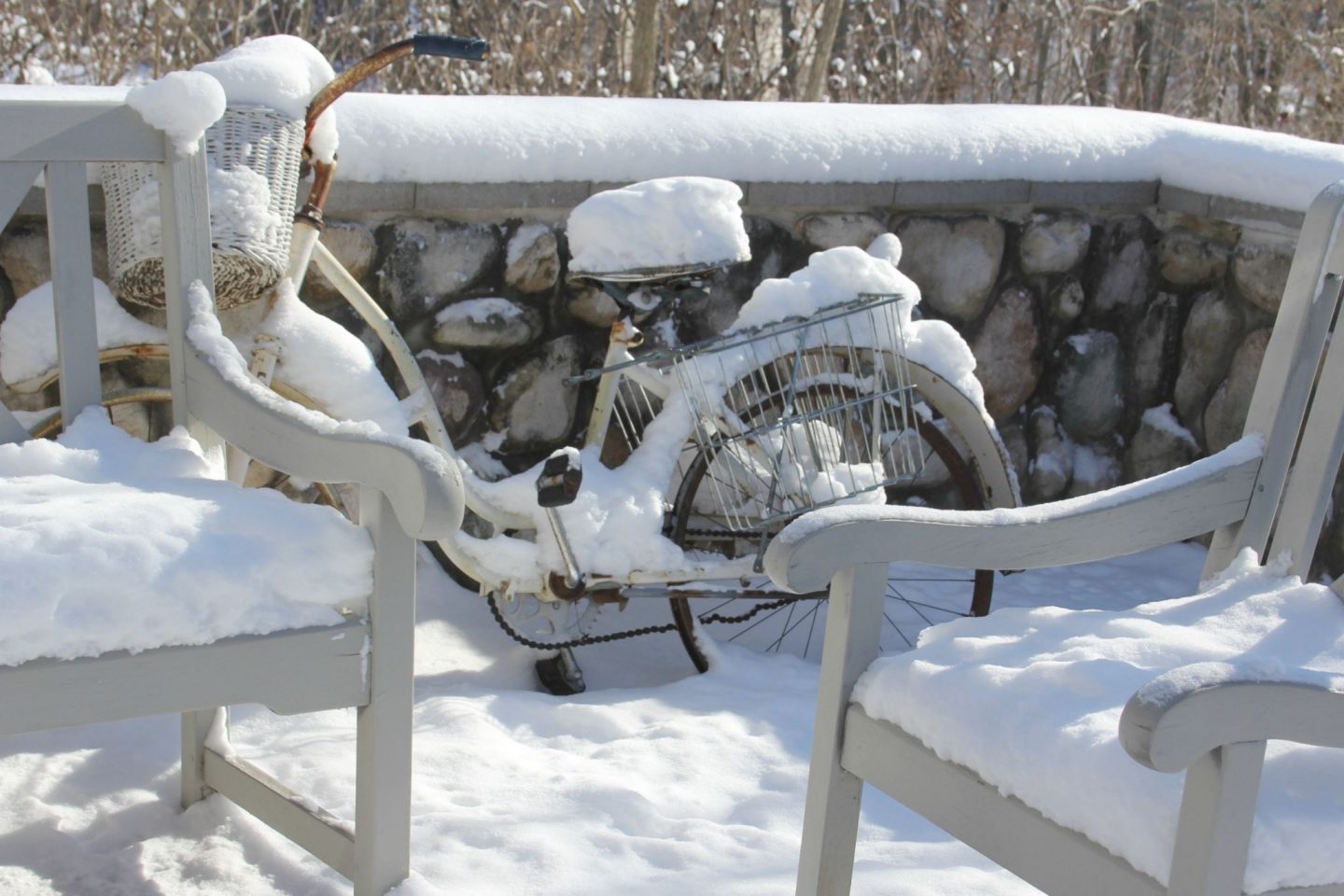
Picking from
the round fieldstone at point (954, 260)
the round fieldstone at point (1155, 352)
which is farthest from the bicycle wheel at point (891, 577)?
the round fieldstone at point (1155, 352)

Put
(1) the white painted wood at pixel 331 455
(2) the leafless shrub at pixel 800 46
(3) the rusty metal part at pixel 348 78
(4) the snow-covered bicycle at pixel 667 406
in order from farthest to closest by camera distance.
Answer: (2) the leafless shrub at pixel 800 46 < (4) the snow-covered bicycle at pixel 667 406 < (3) the rusty metal part at pixel 348 78 < (1) the white painted wood at pixel 331 455

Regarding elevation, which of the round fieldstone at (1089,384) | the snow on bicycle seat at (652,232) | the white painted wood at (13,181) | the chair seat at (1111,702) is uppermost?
the white painted wood at (13,181)

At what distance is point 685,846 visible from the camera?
1.99 m

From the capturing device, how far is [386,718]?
1643 mm

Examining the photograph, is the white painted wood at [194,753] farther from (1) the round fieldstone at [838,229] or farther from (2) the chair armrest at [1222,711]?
(1) the round fieldstone at [838,229]

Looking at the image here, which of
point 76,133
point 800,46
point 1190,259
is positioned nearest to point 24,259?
point 76,133

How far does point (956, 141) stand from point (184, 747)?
1938 mm

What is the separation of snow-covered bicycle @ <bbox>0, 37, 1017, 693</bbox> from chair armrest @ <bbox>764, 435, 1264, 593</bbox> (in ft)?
2.73

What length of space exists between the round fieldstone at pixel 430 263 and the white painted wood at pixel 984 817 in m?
1.45

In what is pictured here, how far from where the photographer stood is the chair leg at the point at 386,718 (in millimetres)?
1599

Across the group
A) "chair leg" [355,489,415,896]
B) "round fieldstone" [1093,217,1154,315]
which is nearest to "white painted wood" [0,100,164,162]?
"chair leg" [355,489,415,896]

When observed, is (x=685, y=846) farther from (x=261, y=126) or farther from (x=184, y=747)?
(x=261, y=126)

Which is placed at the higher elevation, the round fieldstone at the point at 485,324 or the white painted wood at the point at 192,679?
the round fieldstone at the point at 485,324

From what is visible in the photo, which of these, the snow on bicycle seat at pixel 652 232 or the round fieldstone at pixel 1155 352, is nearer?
the snow on bicycle seat at pixel 652 232
